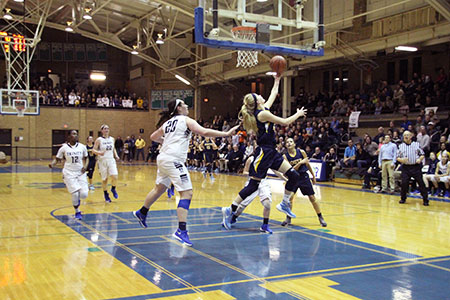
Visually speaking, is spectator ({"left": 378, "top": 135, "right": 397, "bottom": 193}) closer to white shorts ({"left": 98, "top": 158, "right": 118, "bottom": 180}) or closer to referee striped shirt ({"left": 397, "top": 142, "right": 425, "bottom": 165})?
referee striped shirt ({"left": 397, "top": 142, "right": 425, "bottom": 165})

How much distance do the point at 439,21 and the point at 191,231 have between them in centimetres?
1472

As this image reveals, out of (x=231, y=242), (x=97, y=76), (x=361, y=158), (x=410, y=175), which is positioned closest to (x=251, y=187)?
(x=231, y=242)

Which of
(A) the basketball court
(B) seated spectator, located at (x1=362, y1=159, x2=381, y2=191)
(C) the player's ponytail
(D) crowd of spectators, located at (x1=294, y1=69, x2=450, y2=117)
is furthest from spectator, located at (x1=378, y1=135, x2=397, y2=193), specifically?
(C) the player's ponytail

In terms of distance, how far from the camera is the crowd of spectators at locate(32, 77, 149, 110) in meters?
34.2

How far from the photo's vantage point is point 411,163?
477 inches

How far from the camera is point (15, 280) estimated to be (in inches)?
197

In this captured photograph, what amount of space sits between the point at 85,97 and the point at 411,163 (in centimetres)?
2860

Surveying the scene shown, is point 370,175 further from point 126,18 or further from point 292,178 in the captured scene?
point 126,18

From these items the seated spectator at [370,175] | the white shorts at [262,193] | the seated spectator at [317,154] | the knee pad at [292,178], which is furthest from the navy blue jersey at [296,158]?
the seated spectator at [317,154]

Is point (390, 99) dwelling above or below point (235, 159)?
above

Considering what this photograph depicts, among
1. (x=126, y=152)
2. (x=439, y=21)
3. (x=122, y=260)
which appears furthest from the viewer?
(x=126, y=152)

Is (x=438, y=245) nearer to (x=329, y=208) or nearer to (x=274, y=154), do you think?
(x=274, y=154)

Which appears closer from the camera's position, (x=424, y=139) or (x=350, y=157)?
(x=424, y=139)

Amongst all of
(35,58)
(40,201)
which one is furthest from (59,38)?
(40,201)
